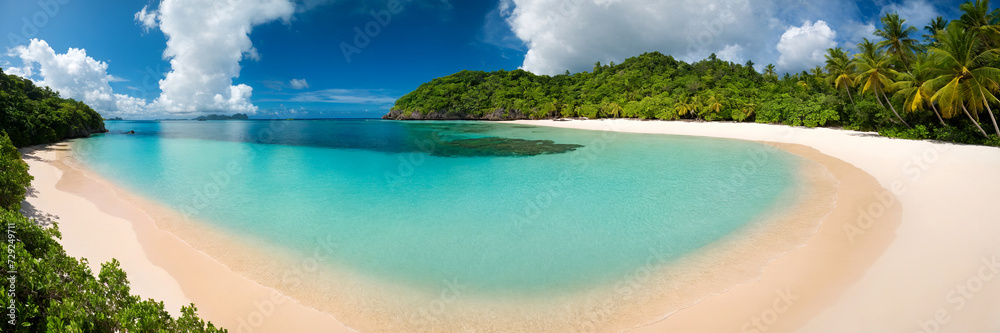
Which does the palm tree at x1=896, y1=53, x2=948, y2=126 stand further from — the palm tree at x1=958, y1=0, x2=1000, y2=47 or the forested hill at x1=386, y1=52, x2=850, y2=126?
the forested hill at x1=386, y1=52, x2=850, y2=126

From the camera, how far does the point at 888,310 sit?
418 centimetres

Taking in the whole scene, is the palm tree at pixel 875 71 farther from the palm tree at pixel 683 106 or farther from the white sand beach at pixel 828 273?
the palm tree at pixel 683 106

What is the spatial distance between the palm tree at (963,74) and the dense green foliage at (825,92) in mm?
45

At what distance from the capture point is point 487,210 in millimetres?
9539

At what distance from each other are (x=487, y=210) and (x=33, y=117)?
35043 millimetres

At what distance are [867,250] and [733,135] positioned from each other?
2883 centimetres

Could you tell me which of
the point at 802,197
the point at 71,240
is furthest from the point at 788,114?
the point at 71,240

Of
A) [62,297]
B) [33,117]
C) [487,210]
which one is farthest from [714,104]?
[33,117]

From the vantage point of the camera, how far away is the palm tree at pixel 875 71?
23009mm

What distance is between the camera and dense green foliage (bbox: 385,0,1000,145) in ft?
54.4

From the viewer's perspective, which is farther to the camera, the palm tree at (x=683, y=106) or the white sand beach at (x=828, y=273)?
the palm tree at (x=683, y=106)

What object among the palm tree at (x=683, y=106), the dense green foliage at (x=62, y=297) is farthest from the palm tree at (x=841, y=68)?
the dense green foliage at (x=62, y=297)

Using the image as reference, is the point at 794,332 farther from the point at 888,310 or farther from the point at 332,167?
the point at 332,167

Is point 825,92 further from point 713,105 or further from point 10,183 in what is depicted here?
point 10,183
